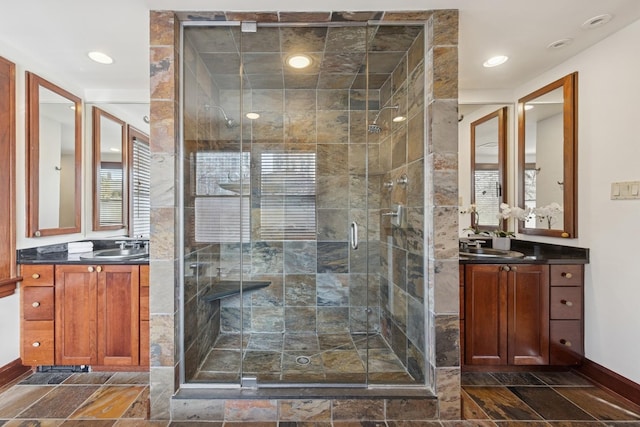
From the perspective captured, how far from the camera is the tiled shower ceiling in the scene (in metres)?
1.86

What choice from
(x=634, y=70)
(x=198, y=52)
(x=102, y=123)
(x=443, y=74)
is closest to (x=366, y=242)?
(x=443, y=74)

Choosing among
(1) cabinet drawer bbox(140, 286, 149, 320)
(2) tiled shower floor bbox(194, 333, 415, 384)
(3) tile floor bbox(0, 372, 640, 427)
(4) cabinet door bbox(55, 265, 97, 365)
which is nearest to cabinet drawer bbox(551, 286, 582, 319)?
(3) tile floor bbox(0, 372, 640, 427)

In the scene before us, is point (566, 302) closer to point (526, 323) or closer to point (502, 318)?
point (526, 323)

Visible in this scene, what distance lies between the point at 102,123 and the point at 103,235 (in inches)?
39.9

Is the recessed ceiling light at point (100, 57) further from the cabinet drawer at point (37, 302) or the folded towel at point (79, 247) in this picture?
the cabinet drawer at point (37, 302)

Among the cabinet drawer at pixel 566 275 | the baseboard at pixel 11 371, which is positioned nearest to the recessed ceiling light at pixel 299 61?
the cabinet drawer at pixel 566 275

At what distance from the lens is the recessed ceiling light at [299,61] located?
7.28ft

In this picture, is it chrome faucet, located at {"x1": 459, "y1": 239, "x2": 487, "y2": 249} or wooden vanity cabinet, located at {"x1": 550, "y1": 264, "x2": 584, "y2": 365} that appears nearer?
wooden vanity cabinet, located at {"x1": 550, "y1": 264, "x2": 584, "y2": 365}

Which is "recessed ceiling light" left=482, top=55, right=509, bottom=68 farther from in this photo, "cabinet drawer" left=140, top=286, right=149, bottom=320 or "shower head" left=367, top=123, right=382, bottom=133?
"cabinet drawer" left=140, top=286, right=149, bottom=320

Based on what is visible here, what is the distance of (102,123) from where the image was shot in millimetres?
2650

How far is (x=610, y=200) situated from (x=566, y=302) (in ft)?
2.48

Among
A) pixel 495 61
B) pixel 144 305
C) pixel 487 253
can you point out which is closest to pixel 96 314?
pixel 144 305

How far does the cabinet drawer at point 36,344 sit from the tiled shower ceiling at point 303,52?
2.16 m

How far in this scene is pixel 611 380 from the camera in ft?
6.27
